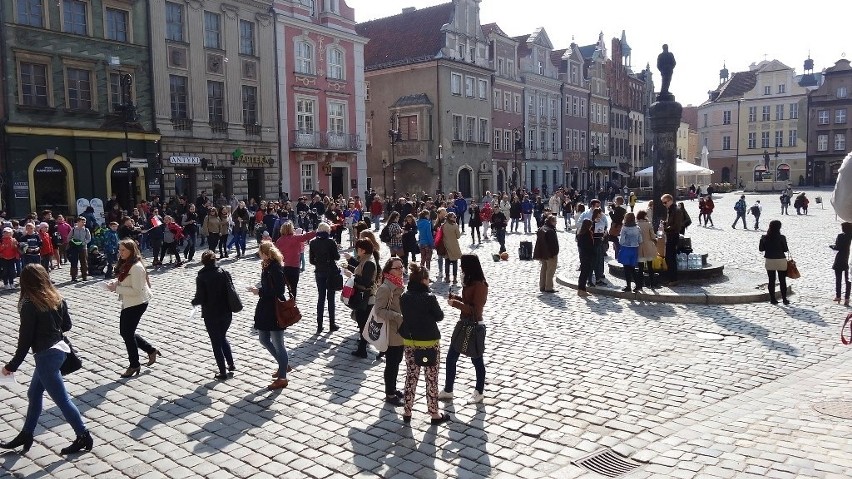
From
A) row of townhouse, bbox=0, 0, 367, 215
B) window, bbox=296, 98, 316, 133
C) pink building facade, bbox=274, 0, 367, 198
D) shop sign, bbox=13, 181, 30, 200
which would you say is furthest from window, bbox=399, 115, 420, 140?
shop sign, bbox=13, 181, 30, 200

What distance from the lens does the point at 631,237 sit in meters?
13.2

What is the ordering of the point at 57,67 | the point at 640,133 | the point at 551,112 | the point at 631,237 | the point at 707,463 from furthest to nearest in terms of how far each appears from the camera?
1. the point at 640,133
2. the point at 551,112
3. the point at 57,67
4. the point at 631,237
5. the point at 707,463

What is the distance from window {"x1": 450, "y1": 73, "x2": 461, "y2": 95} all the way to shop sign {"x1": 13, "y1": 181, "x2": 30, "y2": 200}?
2884 centimetres

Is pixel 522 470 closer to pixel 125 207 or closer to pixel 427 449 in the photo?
pixel 427 449

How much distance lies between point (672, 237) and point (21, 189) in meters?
23.2

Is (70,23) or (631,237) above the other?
(70,23)

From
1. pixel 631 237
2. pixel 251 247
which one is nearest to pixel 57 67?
pixel 251 247

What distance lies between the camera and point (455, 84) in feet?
159

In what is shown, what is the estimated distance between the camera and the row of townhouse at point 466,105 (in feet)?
156

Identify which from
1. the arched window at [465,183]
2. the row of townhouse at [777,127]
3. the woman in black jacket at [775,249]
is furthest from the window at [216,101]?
the row of townhouse at [777,127]

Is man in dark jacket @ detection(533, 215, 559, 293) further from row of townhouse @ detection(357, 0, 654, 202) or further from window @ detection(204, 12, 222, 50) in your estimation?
row of townhouse @ detection(357, 0, 654, 202)

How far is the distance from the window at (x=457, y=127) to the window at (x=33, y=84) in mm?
27620

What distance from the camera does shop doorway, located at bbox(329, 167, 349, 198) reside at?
132ft

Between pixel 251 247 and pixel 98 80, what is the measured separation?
10487 millimetres
